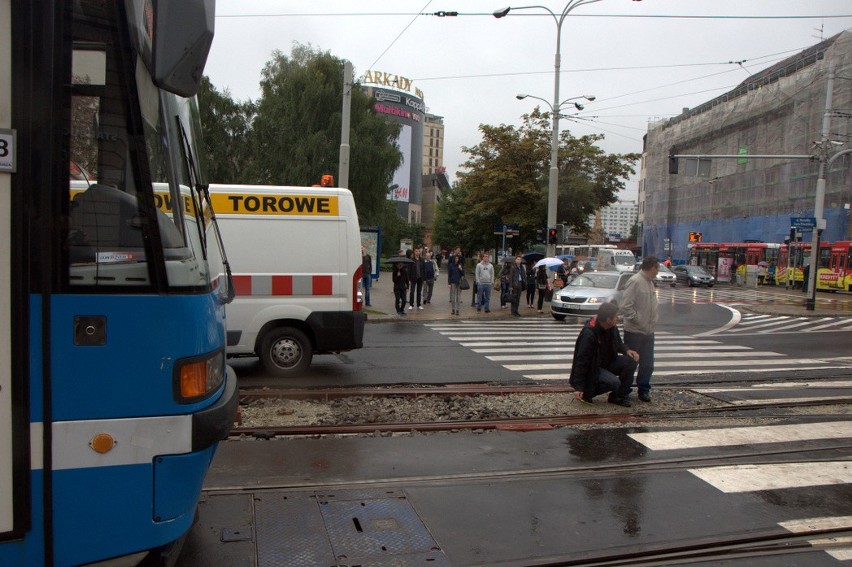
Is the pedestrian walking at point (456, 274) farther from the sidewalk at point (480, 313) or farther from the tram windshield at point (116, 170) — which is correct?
the tram windshield at point (116, 170)

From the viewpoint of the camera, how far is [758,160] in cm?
5150

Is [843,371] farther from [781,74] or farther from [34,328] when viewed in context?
[781,74]

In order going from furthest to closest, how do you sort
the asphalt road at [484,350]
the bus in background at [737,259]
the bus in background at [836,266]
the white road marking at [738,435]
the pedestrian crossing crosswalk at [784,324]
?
the bus in background at [737,259], the bus in background at [836,266], the pedestrian crossing crosswalk at [784,324], the asphalt road at [484,350], the white road marking at [738,435]

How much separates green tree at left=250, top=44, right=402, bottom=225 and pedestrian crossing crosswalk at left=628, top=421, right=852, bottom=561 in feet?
98.7

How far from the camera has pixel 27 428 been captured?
2.75m

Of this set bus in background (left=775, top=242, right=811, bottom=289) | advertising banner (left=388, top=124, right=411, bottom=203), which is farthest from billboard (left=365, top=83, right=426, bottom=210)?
bus in background (left=775, top=242, right=811, bottom=289)

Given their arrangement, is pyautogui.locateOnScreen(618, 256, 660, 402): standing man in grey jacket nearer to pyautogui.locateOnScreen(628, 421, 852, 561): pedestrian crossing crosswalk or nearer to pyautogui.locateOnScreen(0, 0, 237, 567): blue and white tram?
pyautogui.locateOnScreen(628, 421, 852, 561): pedestrian crossing crosswalk

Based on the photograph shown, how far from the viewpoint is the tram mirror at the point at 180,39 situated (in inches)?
106

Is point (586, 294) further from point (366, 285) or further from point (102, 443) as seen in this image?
point (102, 443)

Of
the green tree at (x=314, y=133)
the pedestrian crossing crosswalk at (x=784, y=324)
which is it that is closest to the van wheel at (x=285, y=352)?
the pedestrian crossing crosswalk at (x=784, y=324)

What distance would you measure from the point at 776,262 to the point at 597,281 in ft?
100

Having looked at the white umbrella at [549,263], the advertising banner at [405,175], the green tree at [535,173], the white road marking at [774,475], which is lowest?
the white road marking at [774,475]

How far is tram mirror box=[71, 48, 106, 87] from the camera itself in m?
2.84

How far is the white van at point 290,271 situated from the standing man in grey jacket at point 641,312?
354cm
